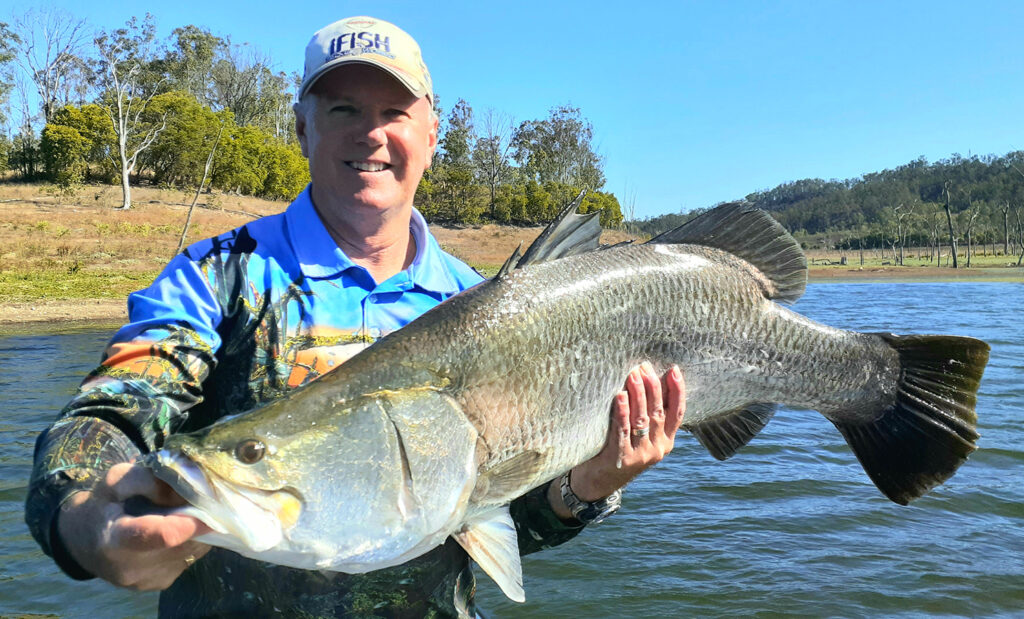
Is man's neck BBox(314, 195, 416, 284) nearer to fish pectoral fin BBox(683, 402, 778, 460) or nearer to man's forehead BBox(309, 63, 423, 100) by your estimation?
man's forehead BBox(309, 63, 423, 100)

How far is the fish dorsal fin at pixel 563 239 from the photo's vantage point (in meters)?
2.36

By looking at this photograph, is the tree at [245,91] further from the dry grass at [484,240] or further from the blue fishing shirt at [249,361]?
the blue fishing shirt at [249,361]

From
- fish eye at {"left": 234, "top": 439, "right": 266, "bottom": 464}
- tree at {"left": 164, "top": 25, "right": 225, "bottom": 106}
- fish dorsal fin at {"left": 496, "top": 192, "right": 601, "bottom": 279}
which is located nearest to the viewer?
fish eye at {"left": 234, "top": 439, "right": 266, "bottom": 464}

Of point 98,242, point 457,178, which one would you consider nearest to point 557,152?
point 457,178

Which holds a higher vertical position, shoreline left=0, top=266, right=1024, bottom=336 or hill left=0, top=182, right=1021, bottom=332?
hill left=0, top=182, right=1021, bottom=332

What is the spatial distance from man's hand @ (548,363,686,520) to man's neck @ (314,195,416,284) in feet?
3.25

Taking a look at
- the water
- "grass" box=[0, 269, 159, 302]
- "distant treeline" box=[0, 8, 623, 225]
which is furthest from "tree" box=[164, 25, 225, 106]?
the water

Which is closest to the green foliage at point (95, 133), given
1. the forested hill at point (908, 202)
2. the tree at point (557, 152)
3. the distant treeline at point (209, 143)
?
the distant treeline at point (209, 143)

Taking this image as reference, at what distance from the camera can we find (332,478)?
174cm

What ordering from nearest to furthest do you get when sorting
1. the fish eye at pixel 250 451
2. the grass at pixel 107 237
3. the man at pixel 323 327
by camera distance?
the fish eye at pixel 250 451 → the man at pixel 323 327 → the grass at pixel 107 237

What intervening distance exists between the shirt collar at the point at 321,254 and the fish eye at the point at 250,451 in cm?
93

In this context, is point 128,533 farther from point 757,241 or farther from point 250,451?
point 757,241

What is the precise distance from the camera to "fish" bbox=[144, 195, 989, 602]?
5.53 ft

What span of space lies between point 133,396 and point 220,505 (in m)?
0.64
